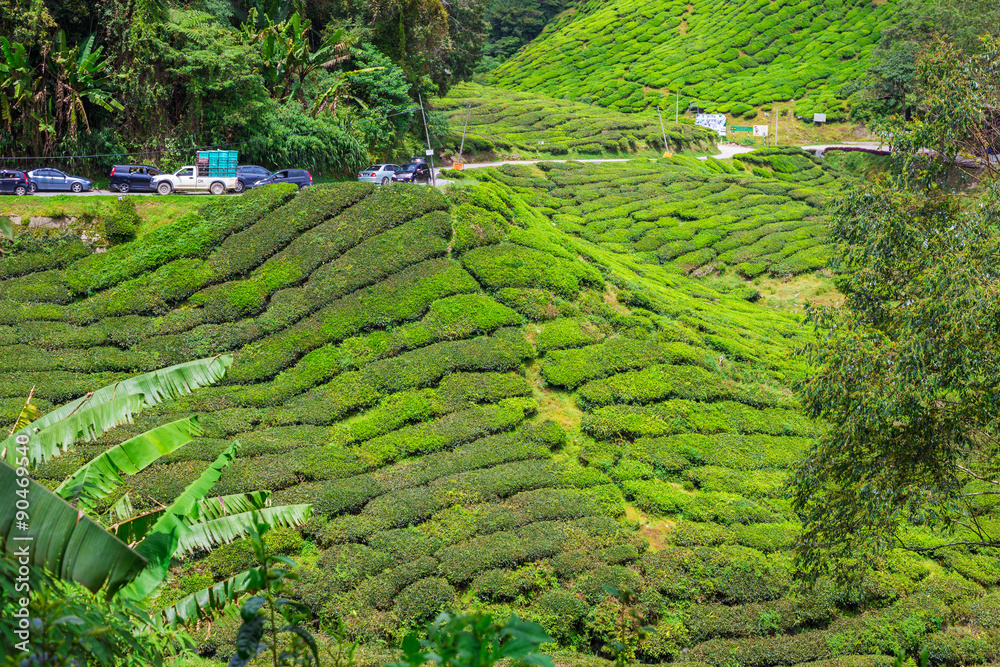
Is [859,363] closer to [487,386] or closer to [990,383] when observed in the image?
[990,383]

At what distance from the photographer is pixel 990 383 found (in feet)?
31.1

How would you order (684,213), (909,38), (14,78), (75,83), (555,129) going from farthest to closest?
(555,129), (909,38), (684,213), (75,83), (14,78)

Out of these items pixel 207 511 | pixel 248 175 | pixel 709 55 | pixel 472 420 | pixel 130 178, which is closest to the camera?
pixel 207 511

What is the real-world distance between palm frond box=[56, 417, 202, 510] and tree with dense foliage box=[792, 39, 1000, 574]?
835 centimetres

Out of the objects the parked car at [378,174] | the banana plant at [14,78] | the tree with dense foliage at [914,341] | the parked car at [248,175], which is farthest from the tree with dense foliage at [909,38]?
the banana plant at [14,78]

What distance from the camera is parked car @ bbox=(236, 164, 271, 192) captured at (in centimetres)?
2681

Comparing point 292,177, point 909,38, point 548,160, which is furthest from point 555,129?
point 292,177

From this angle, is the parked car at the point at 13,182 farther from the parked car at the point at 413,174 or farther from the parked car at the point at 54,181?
the parked car at the point at 413,174

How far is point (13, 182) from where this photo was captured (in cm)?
2292

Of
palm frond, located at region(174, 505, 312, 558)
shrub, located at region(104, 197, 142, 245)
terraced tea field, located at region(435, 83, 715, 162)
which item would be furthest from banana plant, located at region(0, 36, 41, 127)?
terraced tea field, located at region(435, 83, 715, 162)

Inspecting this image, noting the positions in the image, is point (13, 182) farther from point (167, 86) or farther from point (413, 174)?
point (413, 174)

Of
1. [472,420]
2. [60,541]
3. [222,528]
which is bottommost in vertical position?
[472,420]

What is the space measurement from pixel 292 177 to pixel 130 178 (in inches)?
213

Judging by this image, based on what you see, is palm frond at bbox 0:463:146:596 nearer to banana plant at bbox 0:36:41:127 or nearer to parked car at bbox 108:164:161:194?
parked car at bbox 108:164:161:194
